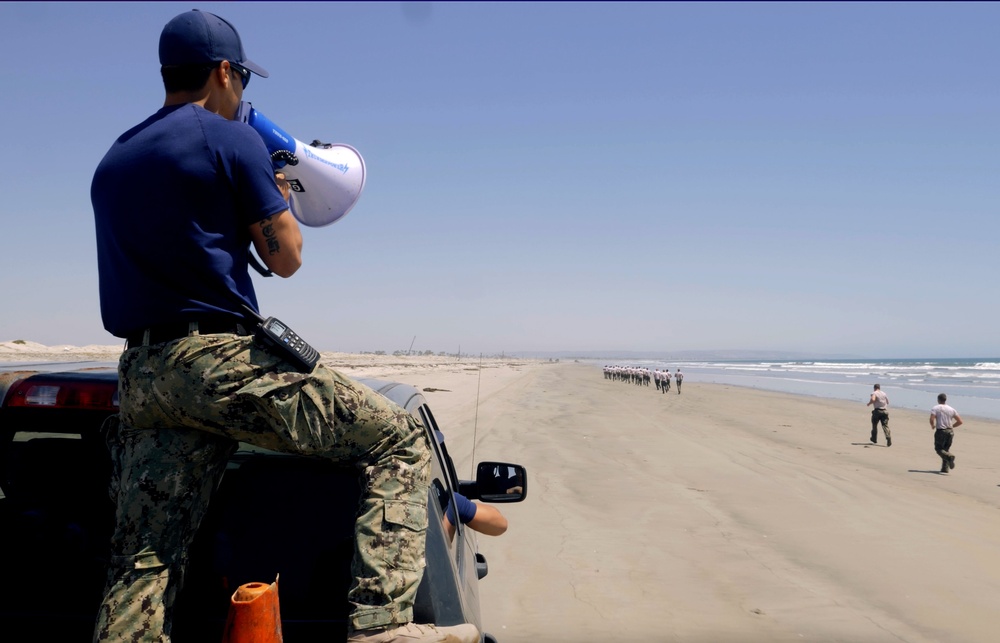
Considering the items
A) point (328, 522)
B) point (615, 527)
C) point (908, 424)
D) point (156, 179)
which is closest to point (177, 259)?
point (156, 179)

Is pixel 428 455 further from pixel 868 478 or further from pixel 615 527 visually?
pixel 868 478

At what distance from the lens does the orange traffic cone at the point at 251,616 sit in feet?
4.65

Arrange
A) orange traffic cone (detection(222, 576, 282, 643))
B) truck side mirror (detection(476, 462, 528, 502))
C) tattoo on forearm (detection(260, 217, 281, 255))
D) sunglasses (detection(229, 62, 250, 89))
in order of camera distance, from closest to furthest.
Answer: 1. orange traffic cone (detection(222, 576, 282, 643))
2. tattoo on forearm (detection(260, 217, 281, 255))
3. sunglasses (detection(229, 62, 250, 89))
4. truck side mirror (detection(476, 462, 528, 502))

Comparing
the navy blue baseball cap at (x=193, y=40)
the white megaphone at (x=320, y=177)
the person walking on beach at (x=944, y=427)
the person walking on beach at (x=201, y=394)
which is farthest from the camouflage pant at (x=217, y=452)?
the person walking on beach at (x=944, y=427)

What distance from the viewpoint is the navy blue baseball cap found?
6.63 feet

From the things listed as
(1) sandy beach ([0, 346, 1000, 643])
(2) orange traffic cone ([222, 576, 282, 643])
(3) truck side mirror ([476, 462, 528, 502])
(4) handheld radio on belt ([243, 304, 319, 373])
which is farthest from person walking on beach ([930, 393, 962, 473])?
(2) orange traffic cone ([222, 576, 282, 643])

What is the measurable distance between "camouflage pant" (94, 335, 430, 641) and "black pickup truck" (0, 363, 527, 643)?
0.43 feet

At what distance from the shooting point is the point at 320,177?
9.82 feet

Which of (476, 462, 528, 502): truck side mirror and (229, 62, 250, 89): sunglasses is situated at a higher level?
(229, 62, 250, 89): sunglasses

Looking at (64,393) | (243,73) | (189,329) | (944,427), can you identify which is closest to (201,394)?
(189,329)

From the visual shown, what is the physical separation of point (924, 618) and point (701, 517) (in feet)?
11.6

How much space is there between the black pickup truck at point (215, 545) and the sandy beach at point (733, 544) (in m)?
1.17

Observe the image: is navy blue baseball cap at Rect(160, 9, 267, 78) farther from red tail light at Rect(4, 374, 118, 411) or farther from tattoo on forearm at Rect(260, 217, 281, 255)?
red tail light at Rect(4, 374, 118, 411)

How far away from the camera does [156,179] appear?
186cm
